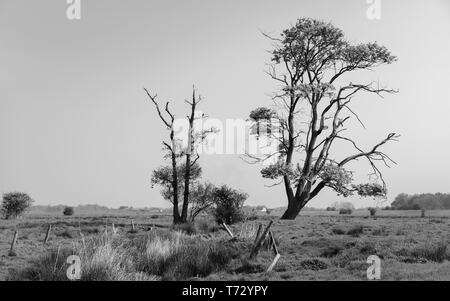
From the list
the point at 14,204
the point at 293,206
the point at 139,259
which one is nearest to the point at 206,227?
the point at 293,206

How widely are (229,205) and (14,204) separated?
138ft

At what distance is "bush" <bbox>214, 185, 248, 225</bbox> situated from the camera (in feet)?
114

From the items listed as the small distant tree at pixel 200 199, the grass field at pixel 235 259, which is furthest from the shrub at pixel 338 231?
the small distant tree at pixel 200 199

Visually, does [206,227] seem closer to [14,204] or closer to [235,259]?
[235,259]

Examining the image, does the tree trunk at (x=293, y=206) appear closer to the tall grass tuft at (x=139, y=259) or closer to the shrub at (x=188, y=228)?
the shrub at (x=188, y=228)

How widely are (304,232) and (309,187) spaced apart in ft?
30.8

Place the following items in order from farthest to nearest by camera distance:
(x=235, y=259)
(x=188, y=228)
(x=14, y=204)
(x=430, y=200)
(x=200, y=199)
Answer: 1. (x=430, y=200)
2. (x=14, y=204)
3. (x=200, y=199)
4. (x=188, y=228)
5. (x=235, y=259)

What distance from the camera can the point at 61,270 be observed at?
1402cm

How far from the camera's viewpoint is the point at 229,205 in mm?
34875

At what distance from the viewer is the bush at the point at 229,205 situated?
3484 centimetres

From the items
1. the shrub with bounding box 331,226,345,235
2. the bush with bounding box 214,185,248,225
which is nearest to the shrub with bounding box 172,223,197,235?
the bush with bounding box 214,185,248,225

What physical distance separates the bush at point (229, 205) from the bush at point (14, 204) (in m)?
40.8
